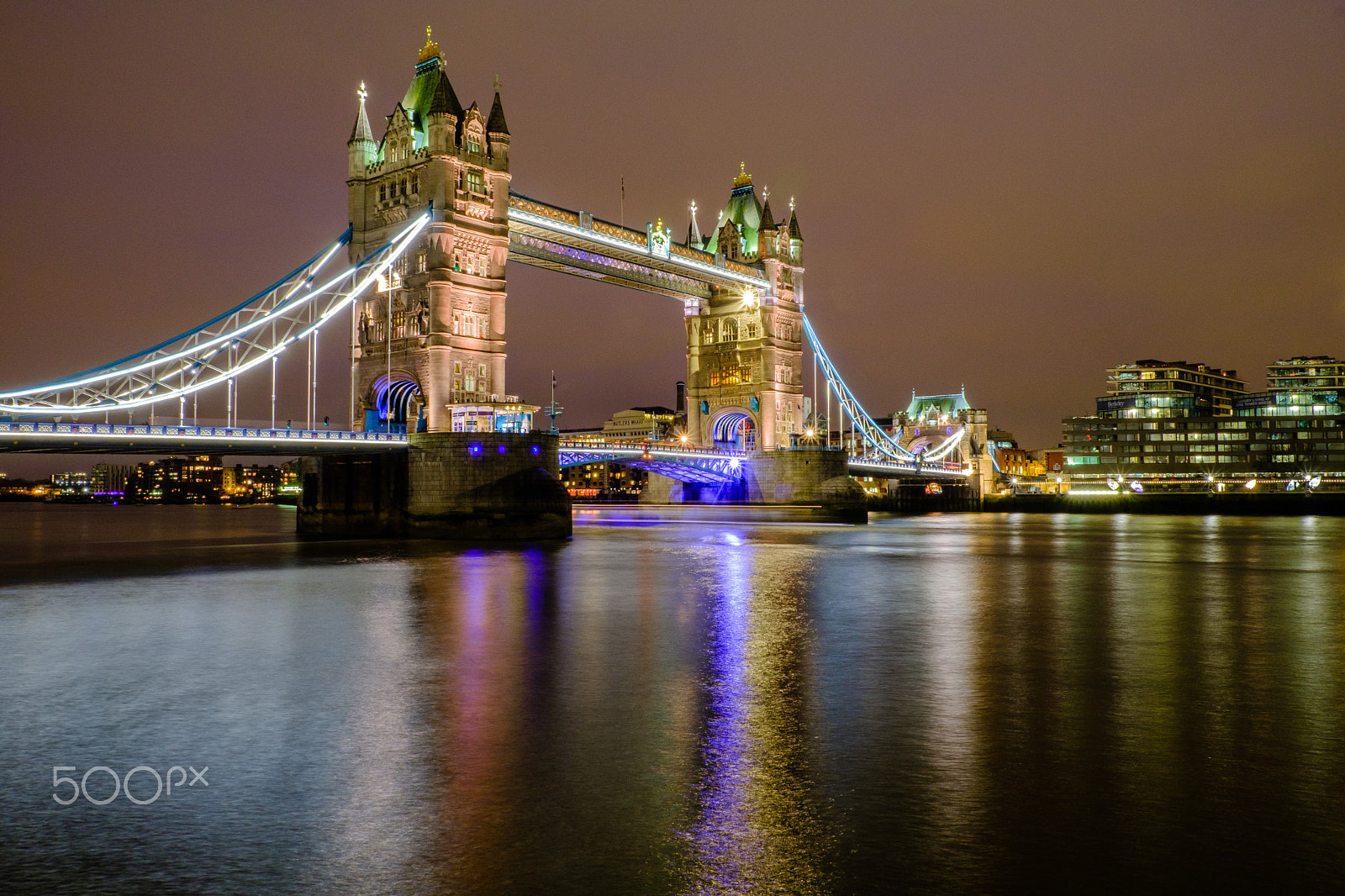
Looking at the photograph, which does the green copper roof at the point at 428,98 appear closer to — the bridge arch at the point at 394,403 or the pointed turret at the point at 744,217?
the bridge arch at the point at 394,403

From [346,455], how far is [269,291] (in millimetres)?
6803

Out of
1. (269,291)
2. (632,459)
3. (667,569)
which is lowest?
(667,569)

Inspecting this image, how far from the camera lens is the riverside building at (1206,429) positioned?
342 feet

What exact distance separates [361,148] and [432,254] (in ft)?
21.7

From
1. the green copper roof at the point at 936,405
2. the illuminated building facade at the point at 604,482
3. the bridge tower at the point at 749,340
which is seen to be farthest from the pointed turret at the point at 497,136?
the illuminated building facade at the point at 604,482

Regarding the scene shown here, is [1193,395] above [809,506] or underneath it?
above

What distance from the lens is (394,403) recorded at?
43.3 m

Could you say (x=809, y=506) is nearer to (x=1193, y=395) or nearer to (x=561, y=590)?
(x=561, y=590)

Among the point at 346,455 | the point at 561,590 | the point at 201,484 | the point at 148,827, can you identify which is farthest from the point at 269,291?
the point at 201,484

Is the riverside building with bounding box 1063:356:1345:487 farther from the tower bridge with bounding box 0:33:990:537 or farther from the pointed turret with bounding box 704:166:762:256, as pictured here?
the tower bridge with bounding box 0:33:990:537

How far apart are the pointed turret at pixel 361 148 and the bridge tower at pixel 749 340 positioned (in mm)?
26965

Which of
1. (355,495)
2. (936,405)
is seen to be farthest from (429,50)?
(936,405)

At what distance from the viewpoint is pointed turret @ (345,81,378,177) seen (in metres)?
42.5

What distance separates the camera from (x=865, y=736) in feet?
27.6
